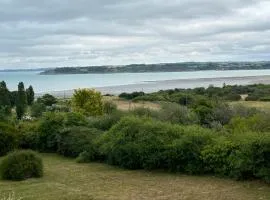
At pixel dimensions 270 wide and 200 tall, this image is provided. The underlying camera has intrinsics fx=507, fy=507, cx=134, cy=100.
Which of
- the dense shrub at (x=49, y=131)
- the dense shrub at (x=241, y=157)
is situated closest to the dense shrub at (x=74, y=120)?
the dense shrub at (x=49, y=131)

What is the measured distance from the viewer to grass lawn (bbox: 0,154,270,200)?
1538 centimetres

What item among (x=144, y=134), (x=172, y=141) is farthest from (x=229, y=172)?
(x=144, y=134)

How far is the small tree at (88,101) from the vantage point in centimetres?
4006

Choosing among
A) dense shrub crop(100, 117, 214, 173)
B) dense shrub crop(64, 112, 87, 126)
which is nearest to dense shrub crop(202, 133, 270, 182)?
dense shrub crop(100, 117, 214, 173)

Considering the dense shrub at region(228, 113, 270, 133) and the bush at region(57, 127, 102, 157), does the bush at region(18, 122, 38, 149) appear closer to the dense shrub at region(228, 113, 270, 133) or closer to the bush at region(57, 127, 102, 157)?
the bush at region(57, 127, 102, 157)

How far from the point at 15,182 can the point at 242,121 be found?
1253cm

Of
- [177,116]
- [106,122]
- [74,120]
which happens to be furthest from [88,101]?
[106,122]

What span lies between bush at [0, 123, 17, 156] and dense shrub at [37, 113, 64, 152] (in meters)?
1.70

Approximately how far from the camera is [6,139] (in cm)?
2755

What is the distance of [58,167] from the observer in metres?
23.0

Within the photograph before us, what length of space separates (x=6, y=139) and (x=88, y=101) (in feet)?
43.9

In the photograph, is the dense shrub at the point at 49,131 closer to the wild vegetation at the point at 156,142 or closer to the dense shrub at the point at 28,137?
the wild vegetation at the point at 156,142

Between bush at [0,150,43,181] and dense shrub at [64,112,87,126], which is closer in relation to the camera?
bush at [0,150,43,181]

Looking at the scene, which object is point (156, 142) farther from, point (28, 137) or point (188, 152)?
point (28, 137)
